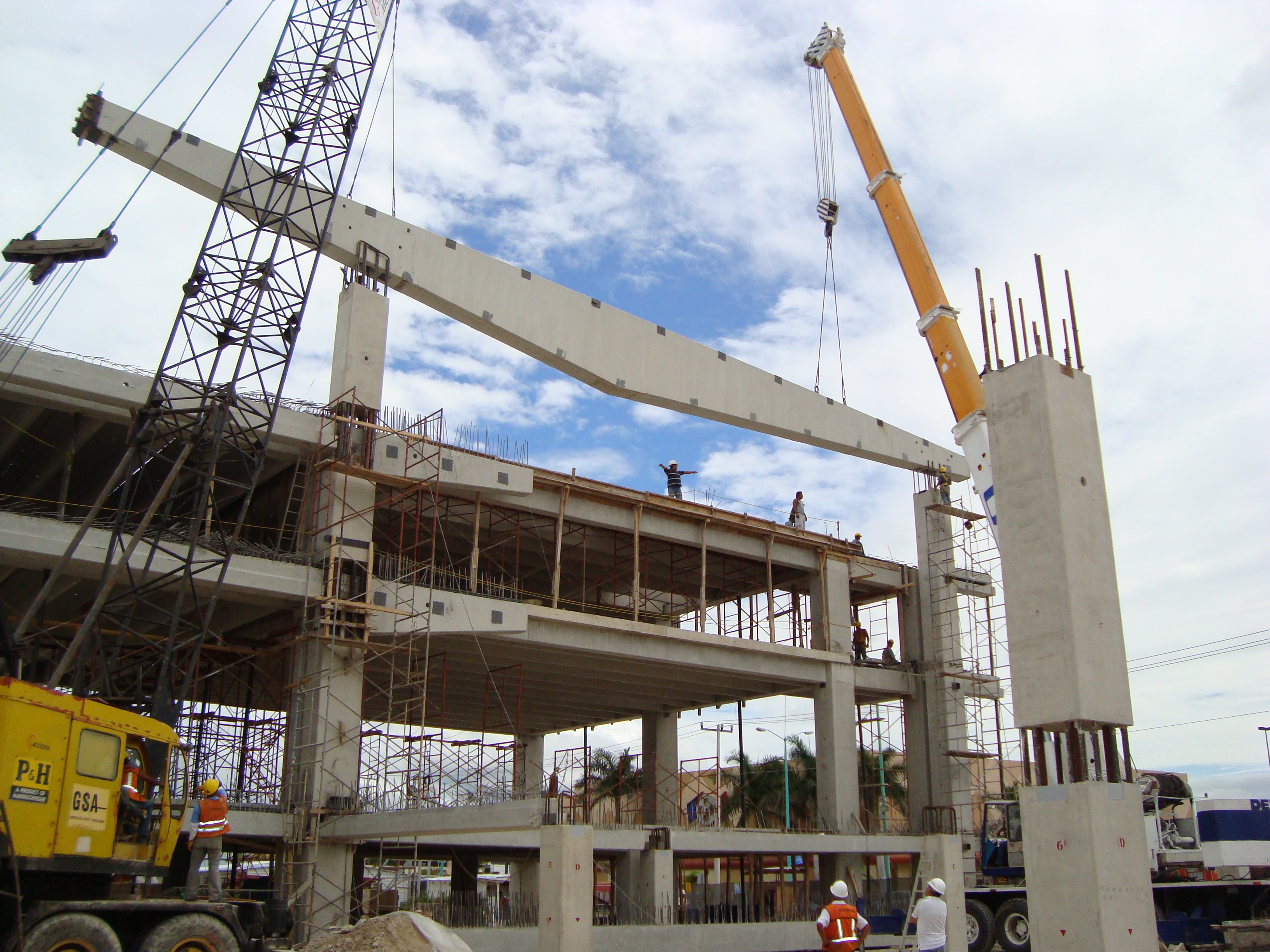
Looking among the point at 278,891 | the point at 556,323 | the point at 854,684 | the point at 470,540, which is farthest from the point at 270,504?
the point at 854,684

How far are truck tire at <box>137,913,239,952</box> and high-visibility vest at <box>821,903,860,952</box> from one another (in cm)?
777

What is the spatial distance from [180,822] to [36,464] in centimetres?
2130

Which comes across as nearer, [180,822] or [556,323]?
[180,822]

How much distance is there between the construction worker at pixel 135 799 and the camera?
14570 mm

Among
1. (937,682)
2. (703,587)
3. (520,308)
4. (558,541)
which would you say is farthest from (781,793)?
(520,308)

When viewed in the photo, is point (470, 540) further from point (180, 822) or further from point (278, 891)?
point (180, 822)

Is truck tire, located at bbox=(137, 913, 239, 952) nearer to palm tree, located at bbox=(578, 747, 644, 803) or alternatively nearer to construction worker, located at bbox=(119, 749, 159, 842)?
construction worker, located at bbox=(119, 749, 159, 842)

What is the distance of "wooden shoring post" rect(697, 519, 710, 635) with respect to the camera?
118ft

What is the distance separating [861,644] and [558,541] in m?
15.1

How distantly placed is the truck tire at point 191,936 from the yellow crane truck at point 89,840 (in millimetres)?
14

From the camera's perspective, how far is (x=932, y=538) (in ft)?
144

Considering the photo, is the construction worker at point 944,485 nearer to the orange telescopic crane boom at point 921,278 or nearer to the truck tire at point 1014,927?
the orange telescopic crane boom at point 921,278

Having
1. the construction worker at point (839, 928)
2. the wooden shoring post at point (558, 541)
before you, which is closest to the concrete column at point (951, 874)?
the construction worker at point (839, 928)

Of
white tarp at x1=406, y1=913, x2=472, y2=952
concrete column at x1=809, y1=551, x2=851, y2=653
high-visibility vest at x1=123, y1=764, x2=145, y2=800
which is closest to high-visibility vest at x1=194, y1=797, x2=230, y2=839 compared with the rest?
high-visibility vest at x1=123, y1=764, x2=145, y2=800
